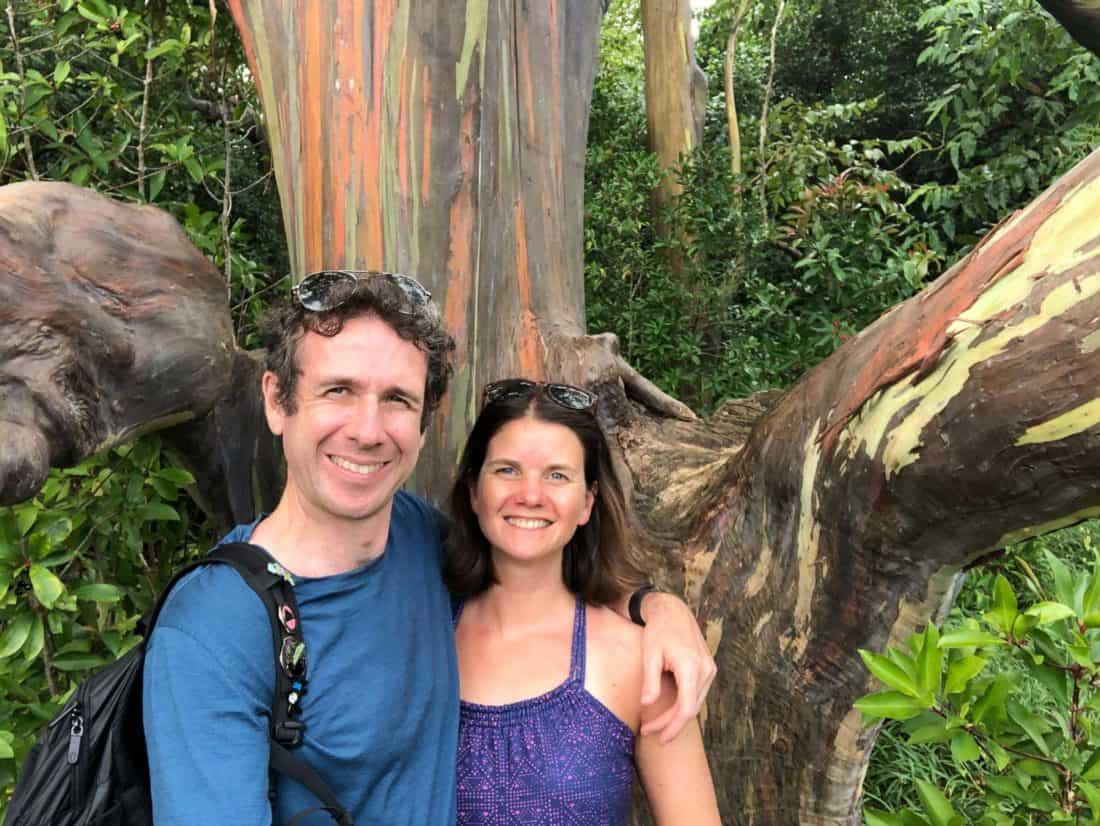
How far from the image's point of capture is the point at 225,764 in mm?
1239

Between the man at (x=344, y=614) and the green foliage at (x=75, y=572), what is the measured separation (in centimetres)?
87

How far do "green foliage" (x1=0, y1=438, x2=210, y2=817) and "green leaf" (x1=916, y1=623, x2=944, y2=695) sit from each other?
1744 mm

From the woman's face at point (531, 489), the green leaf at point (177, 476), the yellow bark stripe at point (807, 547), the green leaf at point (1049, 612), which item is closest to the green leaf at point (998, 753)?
the green leaf at point (1049, 612)

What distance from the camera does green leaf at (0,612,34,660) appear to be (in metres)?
2.08

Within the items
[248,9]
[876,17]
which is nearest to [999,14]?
[876,17]

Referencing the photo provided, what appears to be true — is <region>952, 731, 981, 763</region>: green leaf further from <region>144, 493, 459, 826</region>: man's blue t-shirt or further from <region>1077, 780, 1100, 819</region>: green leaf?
<region>144, 493, 459, 826</region>: man's blue t-shirt

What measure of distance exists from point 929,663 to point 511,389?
0.86 meters

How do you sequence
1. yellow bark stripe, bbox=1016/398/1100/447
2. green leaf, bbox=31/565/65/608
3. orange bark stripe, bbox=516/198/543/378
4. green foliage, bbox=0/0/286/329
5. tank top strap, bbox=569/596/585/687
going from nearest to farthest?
yellow bark stripe, bbox=1016/398/1100/447
tank top strap, bbox=569/596/585/687
green leaf, bbox=31/565/65/608
orange bark stripe, bbox=516/198/543/378
green foliage, bbox=0/0/286/329

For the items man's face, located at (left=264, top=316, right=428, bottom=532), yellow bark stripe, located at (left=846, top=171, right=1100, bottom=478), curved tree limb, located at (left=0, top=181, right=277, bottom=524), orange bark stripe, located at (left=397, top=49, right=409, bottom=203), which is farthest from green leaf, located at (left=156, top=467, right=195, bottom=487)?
yellow bark stripe, located at (left=846, top=171, right=1100, bottom=478)

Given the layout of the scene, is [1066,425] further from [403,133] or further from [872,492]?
[403,133]

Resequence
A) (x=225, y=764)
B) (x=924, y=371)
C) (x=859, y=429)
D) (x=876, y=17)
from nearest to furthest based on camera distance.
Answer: (x=225, y=764) < (x=924, y=371) < (x=859, y=429) < (x=876, y=17)

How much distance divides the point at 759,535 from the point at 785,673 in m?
0.29

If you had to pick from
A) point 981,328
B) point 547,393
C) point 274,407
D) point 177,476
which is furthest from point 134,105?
point 981,328

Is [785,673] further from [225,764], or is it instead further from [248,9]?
[248,9]
